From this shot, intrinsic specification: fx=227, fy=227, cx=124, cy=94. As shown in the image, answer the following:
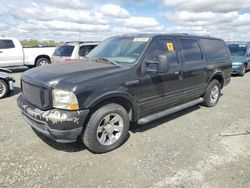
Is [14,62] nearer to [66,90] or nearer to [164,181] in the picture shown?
[66,90]

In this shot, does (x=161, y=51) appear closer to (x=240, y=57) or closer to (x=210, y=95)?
(x=210, y=95)

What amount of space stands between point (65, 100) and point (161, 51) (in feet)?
7.19

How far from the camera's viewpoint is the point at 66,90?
317 centimetres

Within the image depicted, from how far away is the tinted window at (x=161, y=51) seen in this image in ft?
13.7

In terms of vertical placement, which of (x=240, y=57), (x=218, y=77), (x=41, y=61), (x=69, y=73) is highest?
(x=69, y=73)

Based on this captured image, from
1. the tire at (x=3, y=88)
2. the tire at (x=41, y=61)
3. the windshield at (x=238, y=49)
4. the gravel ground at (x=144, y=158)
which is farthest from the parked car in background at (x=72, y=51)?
the windshield at (x=238, y=49)

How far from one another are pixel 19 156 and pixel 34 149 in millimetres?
270

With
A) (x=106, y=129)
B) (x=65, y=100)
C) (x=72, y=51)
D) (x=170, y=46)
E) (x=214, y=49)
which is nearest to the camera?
(x=65, y=100)

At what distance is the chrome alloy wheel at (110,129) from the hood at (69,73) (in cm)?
72

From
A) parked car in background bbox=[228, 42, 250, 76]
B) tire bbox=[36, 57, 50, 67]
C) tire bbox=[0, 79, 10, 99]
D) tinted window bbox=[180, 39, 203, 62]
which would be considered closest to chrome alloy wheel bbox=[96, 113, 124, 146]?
tinted window bbox=[180, 39, 203, 62]

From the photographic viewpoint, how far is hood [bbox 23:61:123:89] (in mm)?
3283

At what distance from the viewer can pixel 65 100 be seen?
3188mm

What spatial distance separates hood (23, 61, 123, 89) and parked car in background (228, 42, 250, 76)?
10.3 metres

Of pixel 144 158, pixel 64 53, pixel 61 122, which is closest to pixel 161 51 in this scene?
pixel 144 158
